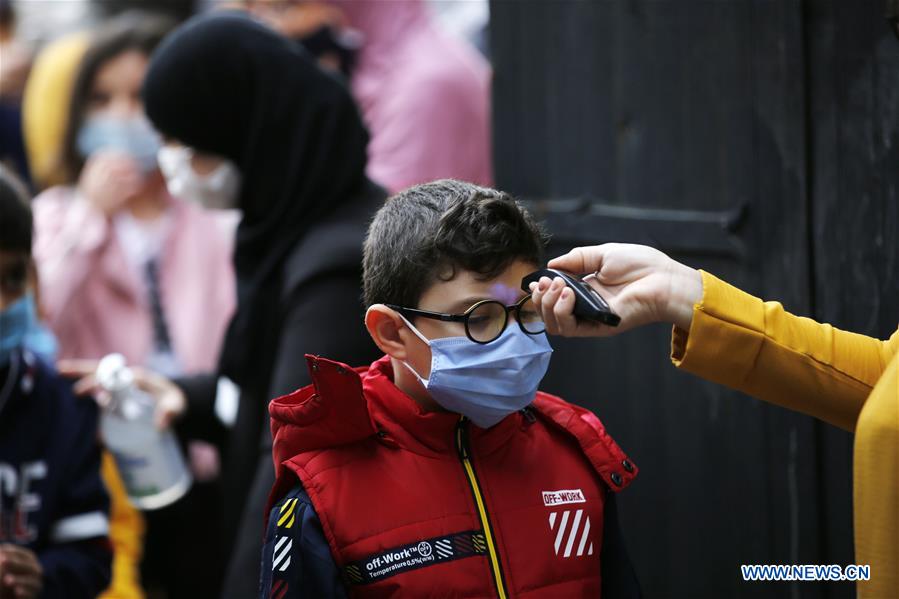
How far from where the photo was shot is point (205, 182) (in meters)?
3.53

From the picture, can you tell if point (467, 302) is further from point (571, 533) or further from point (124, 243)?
point (124, 243)

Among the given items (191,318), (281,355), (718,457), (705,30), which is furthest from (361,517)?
(191,318)

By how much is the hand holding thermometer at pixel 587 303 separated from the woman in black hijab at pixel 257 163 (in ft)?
4.18

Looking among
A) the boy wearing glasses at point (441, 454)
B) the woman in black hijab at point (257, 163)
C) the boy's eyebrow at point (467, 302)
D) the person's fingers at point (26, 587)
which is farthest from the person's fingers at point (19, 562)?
the boy's eyebrow at point (467, 302)

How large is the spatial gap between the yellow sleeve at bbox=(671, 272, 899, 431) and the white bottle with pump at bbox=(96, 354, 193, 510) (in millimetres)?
1769

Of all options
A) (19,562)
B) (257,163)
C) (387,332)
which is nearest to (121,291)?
(257,163)

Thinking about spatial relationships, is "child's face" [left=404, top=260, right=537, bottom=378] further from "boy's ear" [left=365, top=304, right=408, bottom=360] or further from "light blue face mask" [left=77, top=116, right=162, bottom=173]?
"light blue face mask" [left=77, top=116, right=162, bottom=173]

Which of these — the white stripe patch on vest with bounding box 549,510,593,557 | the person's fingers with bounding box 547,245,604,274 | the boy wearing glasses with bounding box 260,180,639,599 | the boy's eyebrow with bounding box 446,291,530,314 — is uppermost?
the person's fingers with bounding box 547,245,604,274

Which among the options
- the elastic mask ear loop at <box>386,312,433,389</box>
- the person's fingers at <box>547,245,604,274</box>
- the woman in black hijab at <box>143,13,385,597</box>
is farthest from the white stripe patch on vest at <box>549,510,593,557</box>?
the woman in black hijab at <box>143,13,385,597</box>

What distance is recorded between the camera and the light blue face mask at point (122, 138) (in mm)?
5113

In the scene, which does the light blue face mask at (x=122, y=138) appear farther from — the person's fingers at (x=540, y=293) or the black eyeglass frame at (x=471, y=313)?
the person's fingers at (x=540, y=293)

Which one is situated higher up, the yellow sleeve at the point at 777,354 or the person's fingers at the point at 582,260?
the person's fingers at the point at 582,260

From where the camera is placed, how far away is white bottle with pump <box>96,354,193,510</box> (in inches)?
134

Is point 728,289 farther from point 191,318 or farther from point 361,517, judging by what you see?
point 191,318
